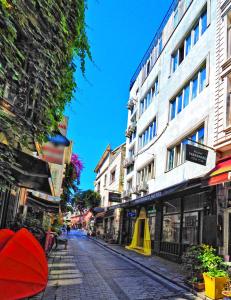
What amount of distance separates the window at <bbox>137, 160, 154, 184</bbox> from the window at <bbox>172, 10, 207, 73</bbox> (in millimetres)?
7651

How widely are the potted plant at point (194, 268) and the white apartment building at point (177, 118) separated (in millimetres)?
3406

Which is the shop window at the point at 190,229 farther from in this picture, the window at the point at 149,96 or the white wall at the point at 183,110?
the window at the point at 149,96

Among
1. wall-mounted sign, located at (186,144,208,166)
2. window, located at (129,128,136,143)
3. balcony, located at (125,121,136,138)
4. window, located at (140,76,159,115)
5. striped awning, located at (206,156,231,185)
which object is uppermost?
window, located at (140,76,159,115)

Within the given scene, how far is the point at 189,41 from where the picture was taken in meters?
20.1

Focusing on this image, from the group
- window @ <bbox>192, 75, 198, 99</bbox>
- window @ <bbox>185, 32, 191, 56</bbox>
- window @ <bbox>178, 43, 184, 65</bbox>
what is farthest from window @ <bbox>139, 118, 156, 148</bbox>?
window @ <bbox>192, 75, 198, 99</bbox>

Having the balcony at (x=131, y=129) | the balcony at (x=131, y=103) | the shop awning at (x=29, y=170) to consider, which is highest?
the balcony at (x=131, y=103)

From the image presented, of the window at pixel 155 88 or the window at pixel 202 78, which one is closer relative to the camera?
the window at pixel 202 78

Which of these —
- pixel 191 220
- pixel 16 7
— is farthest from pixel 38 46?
pixel 191 220

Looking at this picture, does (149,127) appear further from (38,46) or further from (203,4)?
(38,46)

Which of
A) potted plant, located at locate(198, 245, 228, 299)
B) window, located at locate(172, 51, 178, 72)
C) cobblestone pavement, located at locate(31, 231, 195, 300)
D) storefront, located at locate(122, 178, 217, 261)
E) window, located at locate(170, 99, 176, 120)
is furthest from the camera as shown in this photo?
window, located at locate(172, 51, 178, 72)

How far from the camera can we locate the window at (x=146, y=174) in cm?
2476

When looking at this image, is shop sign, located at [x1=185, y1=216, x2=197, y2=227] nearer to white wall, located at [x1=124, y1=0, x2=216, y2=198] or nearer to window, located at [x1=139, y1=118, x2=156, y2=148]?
white wall, located at [x1=124, y1=0, x2=216, y2=198]

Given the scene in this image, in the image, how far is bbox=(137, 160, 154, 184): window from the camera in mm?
24756

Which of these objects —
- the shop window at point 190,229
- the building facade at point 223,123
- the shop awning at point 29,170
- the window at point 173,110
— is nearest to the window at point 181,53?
the window at point 173,110
